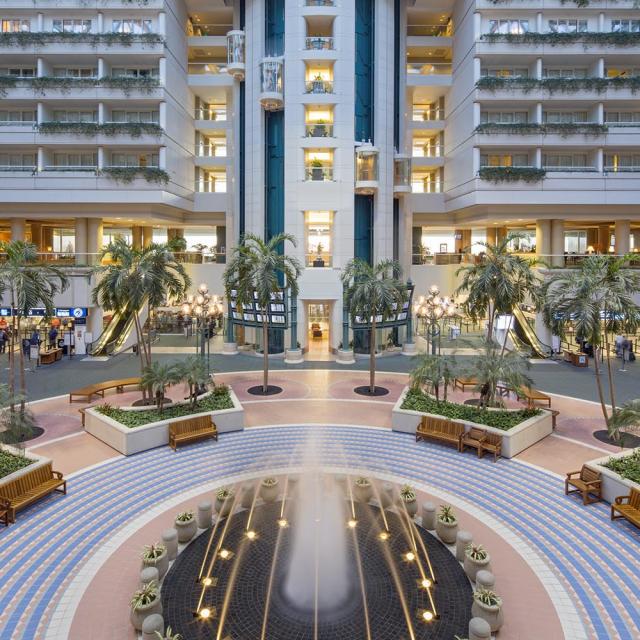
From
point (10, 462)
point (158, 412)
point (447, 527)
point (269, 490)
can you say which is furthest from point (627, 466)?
point (10, 462)

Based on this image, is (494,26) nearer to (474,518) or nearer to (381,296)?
(381,296)

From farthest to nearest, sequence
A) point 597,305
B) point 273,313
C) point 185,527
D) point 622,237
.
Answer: point 622,237, point 273,313, point 597,305, point 185,527

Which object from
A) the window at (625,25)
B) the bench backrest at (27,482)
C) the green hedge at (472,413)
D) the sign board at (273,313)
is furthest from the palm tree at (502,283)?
the window at (625,25)

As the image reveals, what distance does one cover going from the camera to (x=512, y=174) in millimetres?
30500

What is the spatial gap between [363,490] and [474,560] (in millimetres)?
3739

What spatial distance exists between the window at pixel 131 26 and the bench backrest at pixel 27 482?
101 feet

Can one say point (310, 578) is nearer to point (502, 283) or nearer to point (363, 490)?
point (363, 490)

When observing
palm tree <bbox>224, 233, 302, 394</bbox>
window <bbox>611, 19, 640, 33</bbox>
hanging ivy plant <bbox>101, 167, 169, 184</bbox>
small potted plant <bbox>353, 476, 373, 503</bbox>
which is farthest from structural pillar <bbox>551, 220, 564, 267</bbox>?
hanging ivy plant <bbox>101, 167, 169, 184</bbox>

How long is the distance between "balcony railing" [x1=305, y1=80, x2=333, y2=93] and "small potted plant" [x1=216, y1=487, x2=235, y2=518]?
25.2 metres

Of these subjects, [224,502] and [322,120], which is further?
[322,120]

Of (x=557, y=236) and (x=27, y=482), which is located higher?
(x=557, y=236)

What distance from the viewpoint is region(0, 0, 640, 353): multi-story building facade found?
29.2 meters

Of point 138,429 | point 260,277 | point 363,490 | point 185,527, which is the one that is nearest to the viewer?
point 185,527

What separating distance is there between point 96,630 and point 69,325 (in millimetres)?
26071
